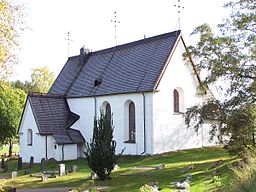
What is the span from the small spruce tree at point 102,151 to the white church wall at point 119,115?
10213 millimetres

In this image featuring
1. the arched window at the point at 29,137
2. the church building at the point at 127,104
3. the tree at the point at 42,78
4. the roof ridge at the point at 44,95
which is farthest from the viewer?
the tree at the point at 42,78

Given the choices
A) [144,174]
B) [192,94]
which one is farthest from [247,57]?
[192,94]

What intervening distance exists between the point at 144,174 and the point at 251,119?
6746mm

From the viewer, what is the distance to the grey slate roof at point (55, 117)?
35.3 m

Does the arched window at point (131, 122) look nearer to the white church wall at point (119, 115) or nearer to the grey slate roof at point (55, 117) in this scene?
the white church wall at point (119, 115)

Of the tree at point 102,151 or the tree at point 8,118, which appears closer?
the tree at point 102,151

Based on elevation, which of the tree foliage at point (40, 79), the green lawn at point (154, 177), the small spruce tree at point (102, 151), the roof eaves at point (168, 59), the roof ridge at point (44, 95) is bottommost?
the green lawn at point (154, 177)

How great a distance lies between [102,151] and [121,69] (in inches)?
639

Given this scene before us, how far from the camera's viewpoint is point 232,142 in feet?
59.5

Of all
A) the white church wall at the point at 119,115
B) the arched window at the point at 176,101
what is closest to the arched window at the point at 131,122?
the white church wall at the point at 119,115

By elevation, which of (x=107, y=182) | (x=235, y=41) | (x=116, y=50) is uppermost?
(x=116, y=50)

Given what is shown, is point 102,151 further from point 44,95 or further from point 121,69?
point 44,95

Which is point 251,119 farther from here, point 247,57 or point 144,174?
point 144,174

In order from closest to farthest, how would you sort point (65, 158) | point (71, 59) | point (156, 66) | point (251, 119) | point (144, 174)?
point (251, 119)
point (144, 174)
point (156, 66)
point (65, 158)
point (71, 59)
